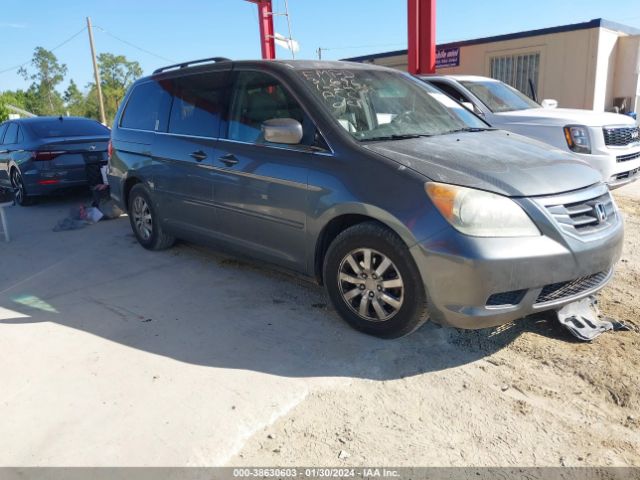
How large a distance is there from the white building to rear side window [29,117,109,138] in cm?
1034

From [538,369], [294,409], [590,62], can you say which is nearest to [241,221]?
[294,409]

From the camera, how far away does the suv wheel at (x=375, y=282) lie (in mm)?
3186

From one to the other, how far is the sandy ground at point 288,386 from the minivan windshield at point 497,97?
419cm

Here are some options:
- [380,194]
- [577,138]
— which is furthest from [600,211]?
[577,138]

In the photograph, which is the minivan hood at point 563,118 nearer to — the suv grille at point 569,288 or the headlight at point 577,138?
the headlight at point 577,138

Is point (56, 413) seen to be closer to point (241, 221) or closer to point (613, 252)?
point (241, 221)

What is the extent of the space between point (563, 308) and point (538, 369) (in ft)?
1.89

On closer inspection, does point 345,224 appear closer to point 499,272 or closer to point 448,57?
point 499,272

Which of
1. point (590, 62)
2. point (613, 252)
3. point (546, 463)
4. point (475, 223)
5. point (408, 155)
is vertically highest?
point (590, 62)

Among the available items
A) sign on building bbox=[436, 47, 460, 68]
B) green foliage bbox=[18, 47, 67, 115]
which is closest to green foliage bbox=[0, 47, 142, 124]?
green foliage bbox=[18, 47, 67, 115]

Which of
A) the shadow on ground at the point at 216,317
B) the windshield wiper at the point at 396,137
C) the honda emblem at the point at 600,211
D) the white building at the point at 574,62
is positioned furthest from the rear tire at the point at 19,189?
the white building at the point at 574,62

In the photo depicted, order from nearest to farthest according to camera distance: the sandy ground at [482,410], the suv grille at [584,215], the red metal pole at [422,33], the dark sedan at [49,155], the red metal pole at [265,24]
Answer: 1. the sandy ground at [482,410]
2. the suv grille at [584,215]
3. the dark sedan at [49,155]
4. the red metal pole at [422,33]
5. the red metal pole at [265,24]

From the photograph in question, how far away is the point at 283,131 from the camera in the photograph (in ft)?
12.0

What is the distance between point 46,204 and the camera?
9211mm
